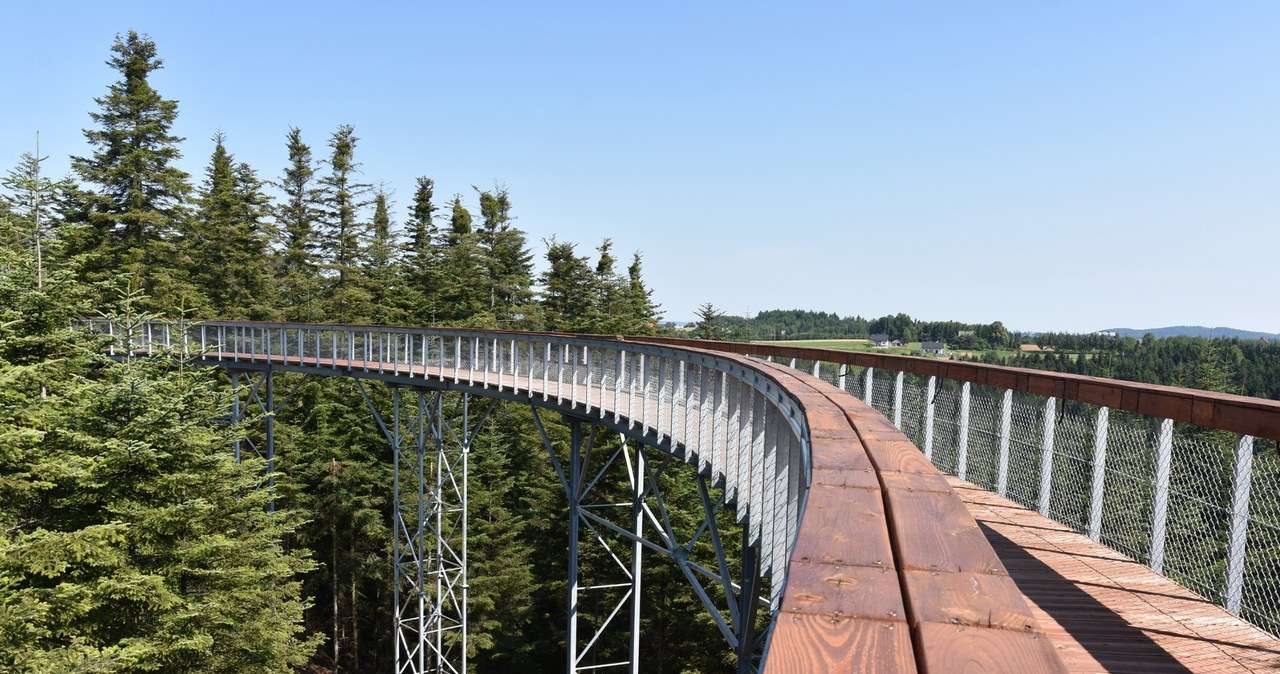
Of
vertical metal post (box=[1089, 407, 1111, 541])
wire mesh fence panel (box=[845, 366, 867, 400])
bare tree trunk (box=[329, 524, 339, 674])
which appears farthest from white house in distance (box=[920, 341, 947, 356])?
bare tree trunk (box=[329, 524, 339, 674])

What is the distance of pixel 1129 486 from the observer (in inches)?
176

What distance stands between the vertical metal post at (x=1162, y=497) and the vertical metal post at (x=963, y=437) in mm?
2232

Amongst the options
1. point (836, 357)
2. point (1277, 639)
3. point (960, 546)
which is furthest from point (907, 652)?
point (836, 357)

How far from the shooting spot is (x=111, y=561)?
1112 cm

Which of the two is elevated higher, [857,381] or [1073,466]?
[857,381]

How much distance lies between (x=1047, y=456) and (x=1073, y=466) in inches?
8.4

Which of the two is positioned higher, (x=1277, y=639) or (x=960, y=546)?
(x=960, y=546)

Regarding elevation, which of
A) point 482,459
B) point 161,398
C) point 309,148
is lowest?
point 482,459

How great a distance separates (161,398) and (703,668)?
19234mm

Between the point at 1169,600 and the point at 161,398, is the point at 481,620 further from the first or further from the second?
the point at 1169,600

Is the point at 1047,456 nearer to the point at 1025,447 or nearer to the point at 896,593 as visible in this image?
the point at 1025,447

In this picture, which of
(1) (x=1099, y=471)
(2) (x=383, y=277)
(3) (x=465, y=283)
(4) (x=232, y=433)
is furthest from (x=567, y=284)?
(1) (x=1099, y=471)

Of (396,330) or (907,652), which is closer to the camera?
(907,652)

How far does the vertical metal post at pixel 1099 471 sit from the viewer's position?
467 centimetres
